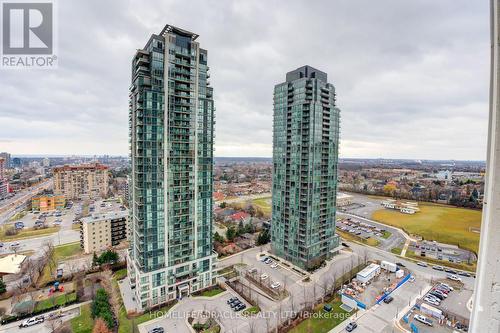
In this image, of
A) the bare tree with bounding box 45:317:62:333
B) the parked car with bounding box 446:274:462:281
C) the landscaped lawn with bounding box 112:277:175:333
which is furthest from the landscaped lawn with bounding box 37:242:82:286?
the parked car with bounding box 446:274:462:281

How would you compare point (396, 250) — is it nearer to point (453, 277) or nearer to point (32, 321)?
point (453, 277)

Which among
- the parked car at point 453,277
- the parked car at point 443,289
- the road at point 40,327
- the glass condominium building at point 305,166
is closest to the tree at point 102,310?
the road at point 40,327

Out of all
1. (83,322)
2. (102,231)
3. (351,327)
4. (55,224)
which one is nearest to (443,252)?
(351,327)

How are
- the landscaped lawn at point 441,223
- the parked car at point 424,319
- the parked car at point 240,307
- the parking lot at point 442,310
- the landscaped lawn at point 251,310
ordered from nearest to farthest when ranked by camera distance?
the parking lot at point 442,310
the parked car at point 424,319
the landscaped lawn at point 251,310
the parked car at point 240,307
the landscaped lawn at point 441,223

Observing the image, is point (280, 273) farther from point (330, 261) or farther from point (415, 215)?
point (415, 215)

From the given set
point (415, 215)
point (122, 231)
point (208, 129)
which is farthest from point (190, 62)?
point (415, 215)

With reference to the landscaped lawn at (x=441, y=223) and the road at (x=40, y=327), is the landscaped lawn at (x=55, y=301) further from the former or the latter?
the landscaped lawn at (x=441, y=223)
